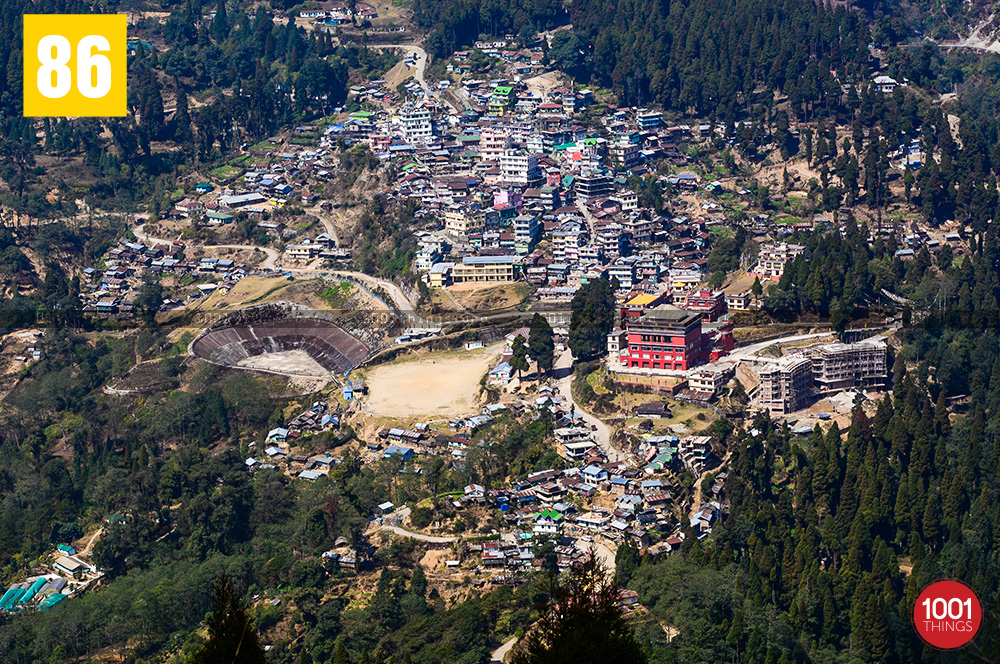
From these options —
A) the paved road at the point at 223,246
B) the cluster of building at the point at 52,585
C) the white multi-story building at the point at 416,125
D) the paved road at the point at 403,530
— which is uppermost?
the white multi-story building at the point at 416,125

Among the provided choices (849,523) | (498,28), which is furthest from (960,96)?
(849,523)

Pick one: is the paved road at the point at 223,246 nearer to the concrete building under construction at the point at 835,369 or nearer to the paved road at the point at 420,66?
the paved road at the point at 420,66

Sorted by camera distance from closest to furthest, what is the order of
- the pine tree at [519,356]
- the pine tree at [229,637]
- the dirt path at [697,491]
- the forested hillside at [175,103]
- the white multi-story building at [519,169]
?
the pine tree at [229,637] < the dirt path at [697,491] < the pine tree at [519,356] < the white multi-story building at [519,169] < the forested hillside at [175,103]

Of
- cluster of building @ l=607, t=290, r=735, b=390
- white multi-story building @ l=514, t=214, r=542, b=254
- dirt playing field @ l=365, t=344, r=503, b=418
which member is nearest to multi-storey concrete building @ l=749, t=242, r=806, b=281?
cluster of building @ l=607, t=290, r=735, b=390

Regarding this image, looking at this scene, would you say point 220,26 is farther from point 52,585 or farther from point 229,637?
point 229,637

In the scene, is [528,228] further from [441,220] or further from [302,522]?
[302,522]

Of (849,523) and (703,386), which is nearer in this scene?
(849,523)

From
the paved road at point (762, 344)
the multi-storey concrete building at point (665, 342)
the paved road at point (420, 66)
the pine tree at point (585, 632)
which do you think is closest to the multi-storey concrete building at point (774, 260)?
the paved road at point (762, 344)
